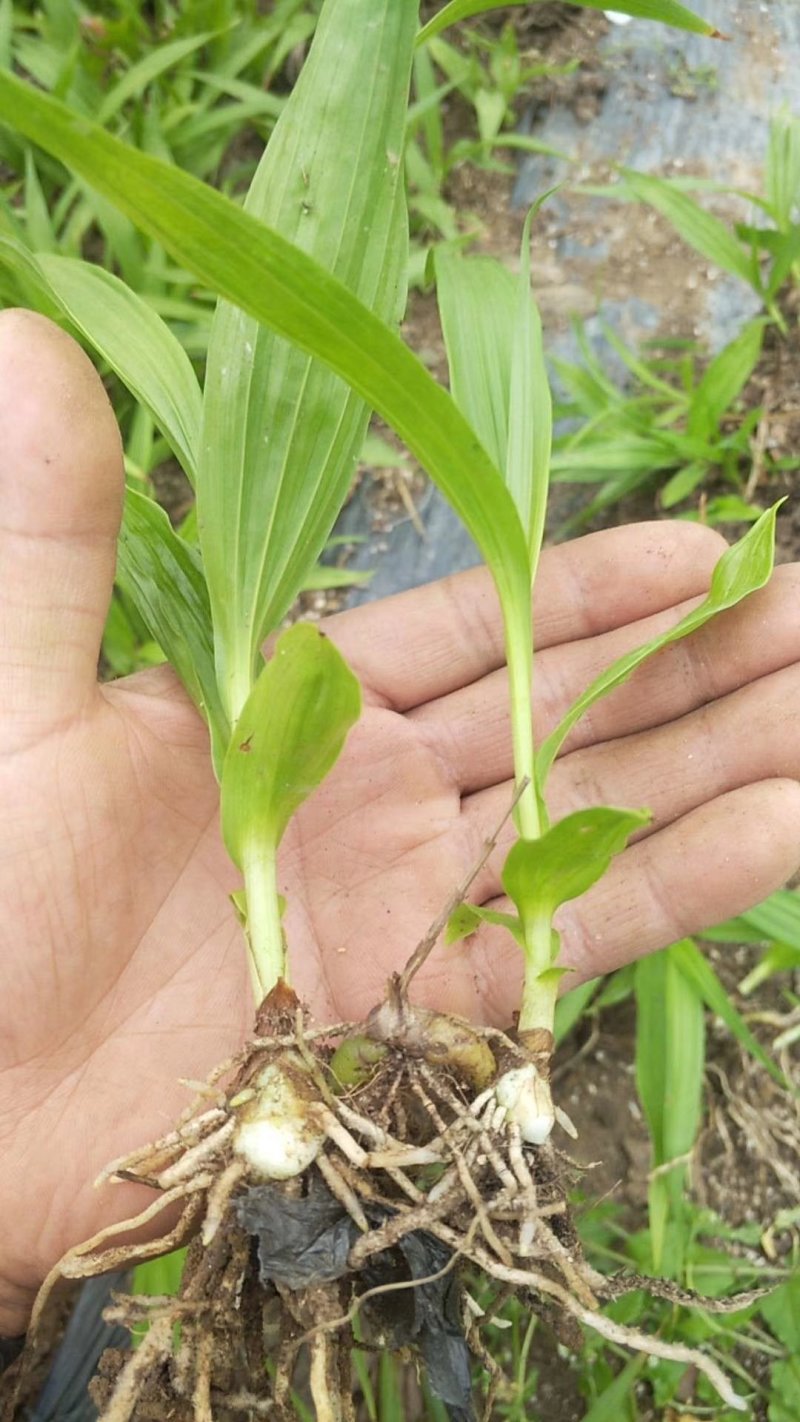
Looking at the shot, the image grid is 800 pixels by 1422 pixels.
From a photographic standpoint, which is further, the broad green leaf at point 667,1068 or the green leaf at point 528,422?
the broad green leaf at point 667,1068

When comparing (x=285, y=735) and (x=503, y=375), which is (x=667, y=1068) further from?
(x=503, y=375)

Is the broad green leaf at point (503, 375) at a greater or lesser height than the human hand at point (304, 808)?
greater

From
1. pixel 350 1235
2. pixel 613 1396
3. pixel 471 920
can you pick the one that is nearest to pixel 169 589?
pixel 471 920

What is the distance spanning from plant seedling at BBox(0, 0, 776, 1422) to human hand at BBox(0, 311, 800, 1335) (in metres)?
0.13

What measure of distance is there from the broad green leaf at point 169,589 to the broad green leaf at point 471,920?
42cm

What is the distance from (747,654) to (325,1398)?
1.04m

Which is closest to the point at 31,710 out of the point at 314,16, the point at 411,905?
the point at 411,905

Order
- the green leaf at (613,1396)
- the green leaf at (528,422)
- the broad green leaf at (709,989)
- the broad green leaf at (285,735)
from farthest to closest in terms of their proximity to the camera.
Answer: the broad green leaf at (709,989) < the green leaf at (613,1396) < the green leaf at (528,422) < the broad green leaf at (285,735)

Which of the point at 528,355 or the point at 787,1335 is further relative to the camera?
the point at 787,1335

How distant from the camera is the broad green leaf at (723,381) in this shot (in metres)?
1.99

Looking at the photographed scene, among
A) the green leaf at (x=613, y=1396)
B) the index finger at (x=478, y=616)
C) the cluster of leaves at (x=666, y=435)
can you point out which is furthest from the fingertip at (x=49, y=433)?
the green leaf at (x=613, y=1396)

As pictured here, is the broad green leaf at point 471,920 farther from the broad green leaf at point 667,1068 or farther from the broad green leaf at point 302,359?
the broad green leaf at point 667,1068

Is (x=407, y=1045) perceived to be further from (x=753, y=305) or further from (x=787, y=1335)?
(x=753, y=305)

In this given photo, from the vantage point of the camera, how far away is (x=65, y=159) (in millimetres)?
797
